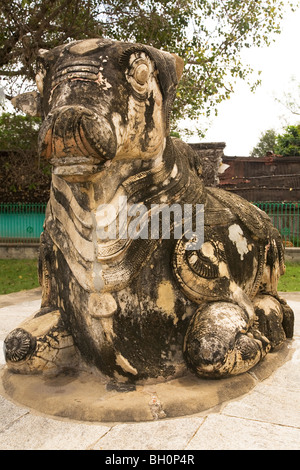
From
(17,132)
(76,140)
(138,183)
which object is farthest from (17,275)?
(76,140)

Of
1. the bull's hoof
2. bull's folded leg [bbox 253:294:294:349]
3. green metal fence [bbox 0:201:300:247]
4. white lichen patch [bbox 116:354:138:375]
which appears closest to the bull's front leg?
the bull's hoof

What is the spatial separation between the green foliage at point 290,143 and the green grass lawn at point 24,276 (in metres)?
12.3

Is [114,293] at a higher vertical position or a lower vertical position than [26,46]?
lower

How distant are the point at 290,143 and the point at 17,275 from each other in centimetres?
1631

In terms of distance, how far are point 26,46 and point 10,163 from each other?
5628 mm

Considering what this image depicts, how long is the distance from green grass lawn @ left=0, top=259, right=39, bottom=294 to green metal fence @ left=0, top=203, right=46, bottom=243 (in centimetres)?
68

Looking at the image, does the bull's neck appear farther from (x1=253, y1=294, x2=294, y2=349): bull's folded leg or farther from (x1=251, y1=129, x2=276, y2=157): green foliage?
(x1=251, y1=129, x2=276, y2=157): green foliage

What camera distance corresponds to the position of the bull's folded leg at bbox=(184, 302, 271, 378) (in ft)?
8.16

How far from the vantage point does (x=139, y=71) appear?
242 cm
